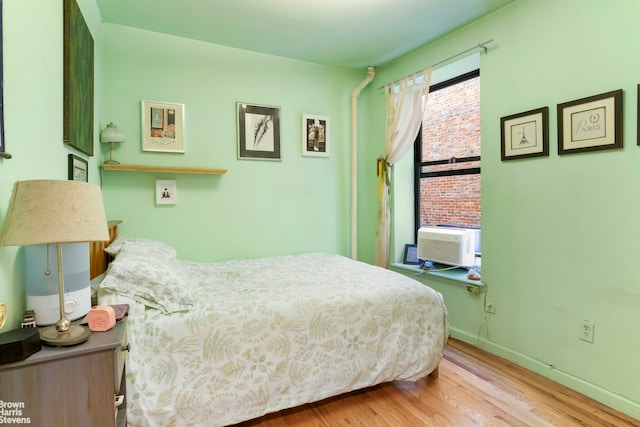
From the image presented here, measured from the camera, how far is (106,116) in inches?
102

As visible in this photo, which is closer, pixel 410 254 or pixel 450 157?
pixel 450 157

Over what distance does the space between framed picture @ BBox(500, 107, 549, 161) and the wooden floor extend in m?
1.51

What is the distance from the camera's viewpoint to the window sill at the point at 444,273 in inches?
104

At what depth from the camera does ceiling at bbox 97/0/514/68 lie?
232 cm

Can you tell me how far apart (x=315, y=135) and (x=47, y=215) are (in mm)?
2659

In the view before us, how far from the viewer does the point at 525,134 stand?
226cm

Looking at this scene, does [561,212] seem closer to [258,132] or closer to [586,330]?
[586,330]

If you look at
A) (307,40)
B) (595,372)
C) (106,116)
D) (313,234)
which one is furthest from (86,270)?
(595,372)

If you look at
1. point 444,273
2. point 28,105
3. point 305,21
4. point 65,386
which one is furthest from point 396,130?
point 65,386

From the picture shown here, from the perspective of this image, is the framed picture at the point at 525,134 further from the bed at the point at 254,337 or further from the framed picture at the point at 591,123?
the bed at the point at 254,337

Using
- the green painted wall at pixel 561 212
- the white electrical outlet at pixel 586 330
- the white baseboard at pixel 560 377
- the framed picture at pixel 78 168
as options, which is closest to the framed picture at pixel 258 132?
the framed picture at pixel 78 168

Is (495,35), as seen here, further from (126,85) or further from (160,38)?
(126,85)

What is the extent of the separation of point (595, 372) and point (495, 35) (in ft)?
7.73

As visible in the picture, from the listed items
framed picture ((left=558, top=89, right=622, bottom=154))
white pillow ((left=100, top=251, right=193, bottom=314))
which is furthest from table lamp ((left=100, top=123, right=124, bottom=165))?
framed picture ((left=558, top=89, right=622, bottom=154))
